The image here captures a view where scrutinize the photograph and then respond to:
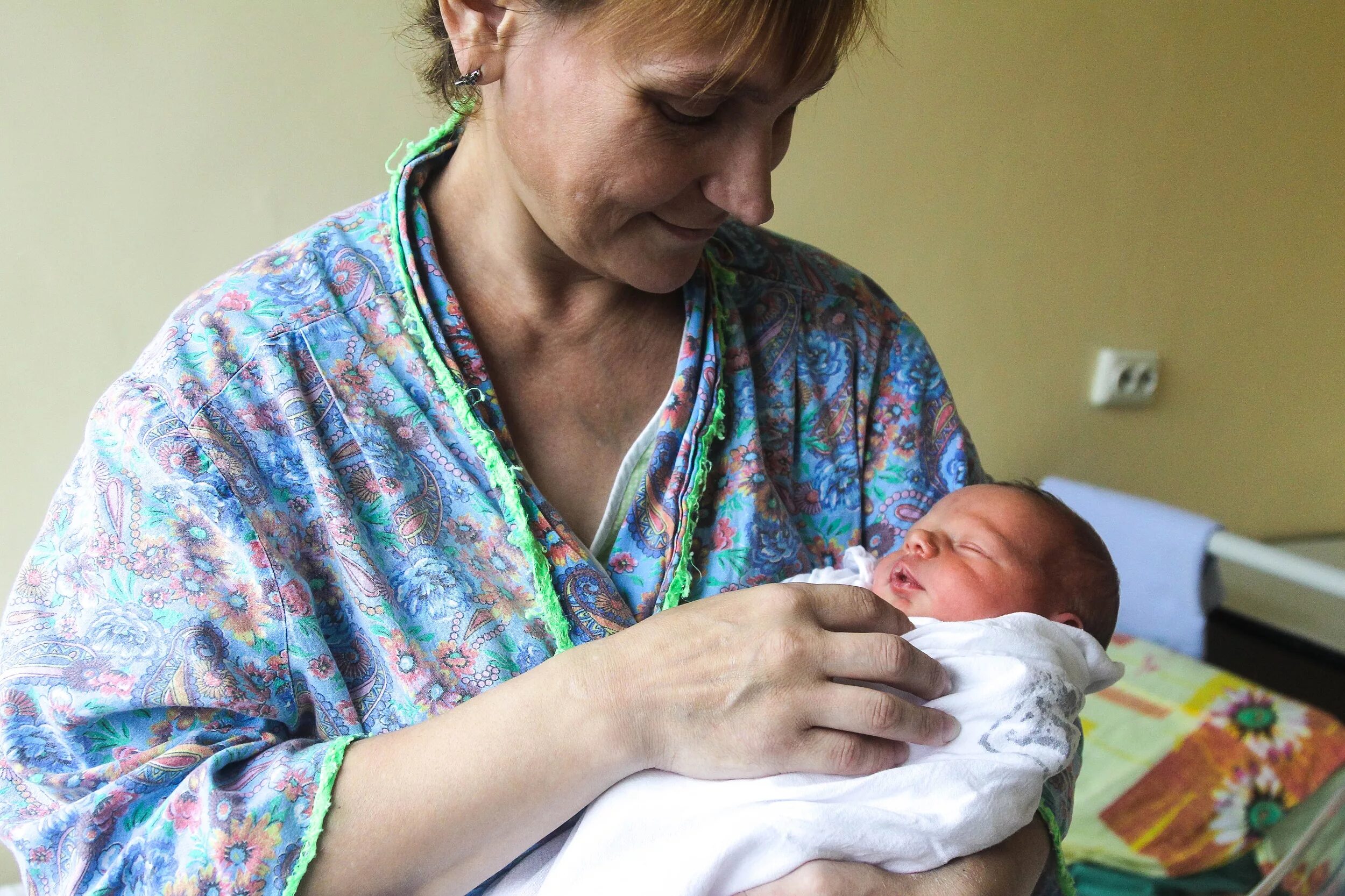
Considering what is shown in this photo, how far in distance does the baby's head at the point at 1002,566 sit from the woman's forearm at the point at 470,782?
389 mm

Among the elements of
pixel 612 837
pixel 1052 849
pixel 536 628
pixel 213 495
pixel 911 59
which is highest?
pixel 911 59

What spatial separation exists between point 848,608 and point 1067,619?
1.10 feet

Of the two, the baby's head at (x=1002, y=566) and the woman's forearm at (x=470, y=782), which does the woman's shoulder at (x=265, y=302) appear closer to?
the woman's forearm at (x=470, y=782)

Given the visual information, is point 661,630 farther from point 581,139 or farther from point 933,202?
point 933,202

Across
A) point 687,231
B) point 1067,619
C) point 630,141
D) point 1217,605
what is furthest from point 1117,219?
point 630,141

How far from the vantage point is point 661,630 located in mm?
866

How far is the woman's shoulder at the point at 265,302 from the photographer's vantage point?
0.91 meters

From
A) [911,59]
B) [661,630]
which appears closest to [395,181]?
[661,630]

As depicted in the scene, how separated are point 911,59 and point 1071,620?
4.71 feet

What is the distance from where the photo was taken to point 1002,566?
108cm

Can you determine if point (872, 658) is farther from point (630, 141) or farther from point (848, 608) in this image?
point (630, 141)

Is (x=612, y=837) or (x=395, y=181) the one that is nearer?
(x=612, y=837)

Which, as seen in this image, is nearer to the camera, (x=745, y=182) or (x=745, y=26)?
(x=745, y=26)

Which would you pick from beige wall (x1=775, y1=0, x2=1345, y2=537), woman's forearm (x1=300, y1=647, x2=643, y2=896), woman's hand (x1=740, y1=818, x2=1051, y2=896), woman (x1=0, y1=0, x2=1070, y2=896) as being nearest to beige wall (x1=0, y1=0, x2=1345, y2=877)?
beige wall (x1=775, y1=0, x2=1345, y2=537)
